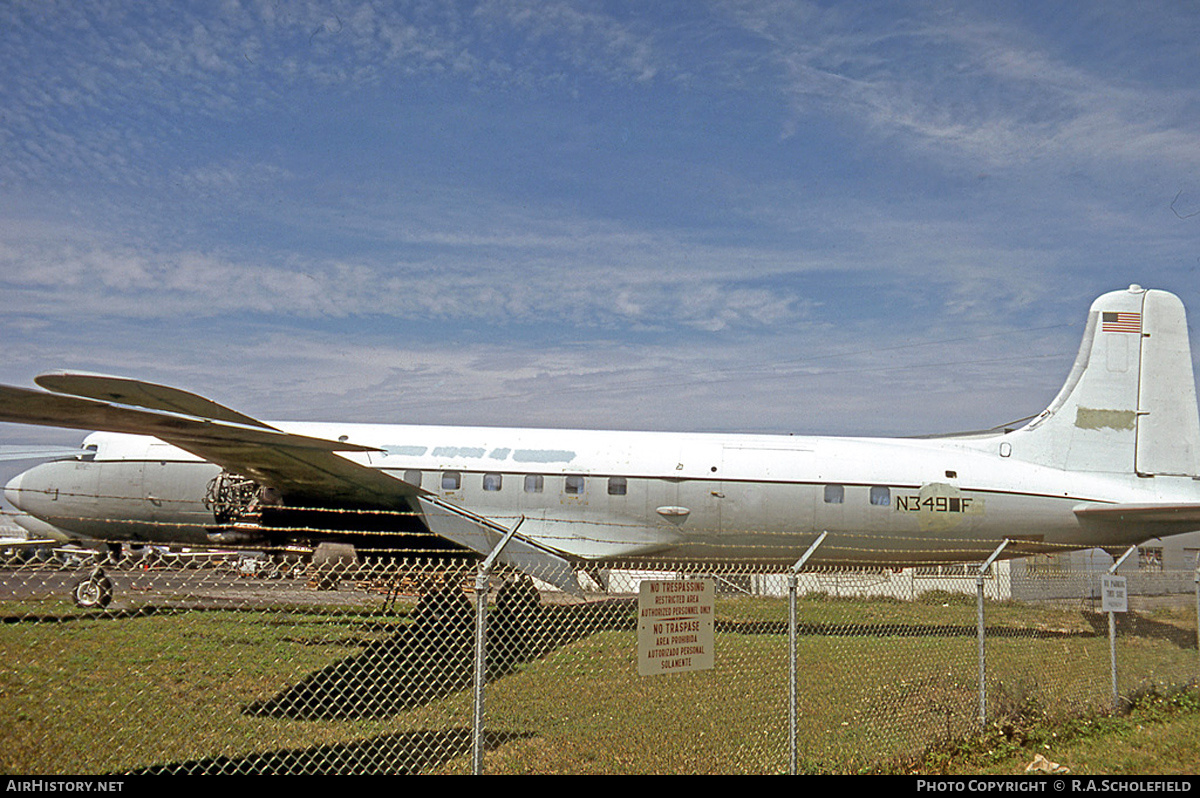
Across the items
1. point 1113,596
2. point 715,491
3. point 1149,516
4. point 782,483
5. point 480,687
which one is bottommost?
point 480,687

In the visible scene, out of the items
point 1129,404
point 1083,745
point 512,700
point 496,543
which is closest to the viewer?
point 1083,745

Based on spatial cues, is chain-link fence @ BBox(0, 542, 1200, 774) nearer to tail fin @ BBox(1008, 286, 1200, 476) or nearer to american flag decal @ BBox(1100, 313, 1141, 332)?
tail fin @ BBox(1008, 286, 1200, 476)

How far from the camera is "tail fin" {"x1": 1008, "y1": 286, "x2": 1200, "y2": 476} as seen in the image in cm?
1841

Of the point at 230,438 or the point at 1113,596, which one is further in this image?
the point at 230,438

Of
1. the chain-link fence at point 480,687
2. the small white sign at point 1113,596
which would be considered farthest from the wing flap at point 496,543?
the small white sign at point 1113,596

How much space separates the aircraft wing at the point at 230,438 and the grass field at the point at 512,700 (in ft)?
6.47

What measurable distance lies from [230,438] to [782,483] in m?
10.9

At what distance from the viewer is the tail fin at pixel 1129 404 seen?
18.4m

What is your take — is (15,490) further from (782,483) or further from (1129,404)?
(1129,404)

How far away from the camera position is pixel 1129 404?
61.4 feet

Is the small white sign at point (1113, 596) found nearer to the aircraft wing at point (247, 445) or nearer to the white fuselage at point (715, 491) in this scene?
the white fuselage at point (715, 491)

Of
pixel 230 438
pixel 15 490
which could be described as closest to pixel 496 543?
pixel 230 438

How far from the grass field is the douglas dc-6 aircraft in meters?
2.20

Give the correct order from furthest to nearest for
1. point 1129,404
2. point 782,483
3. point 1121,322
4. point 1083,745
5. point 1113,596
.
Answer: point 1121,322 → point 1129,404 → point 782,483 → point 1113,596 → point 1083,745
